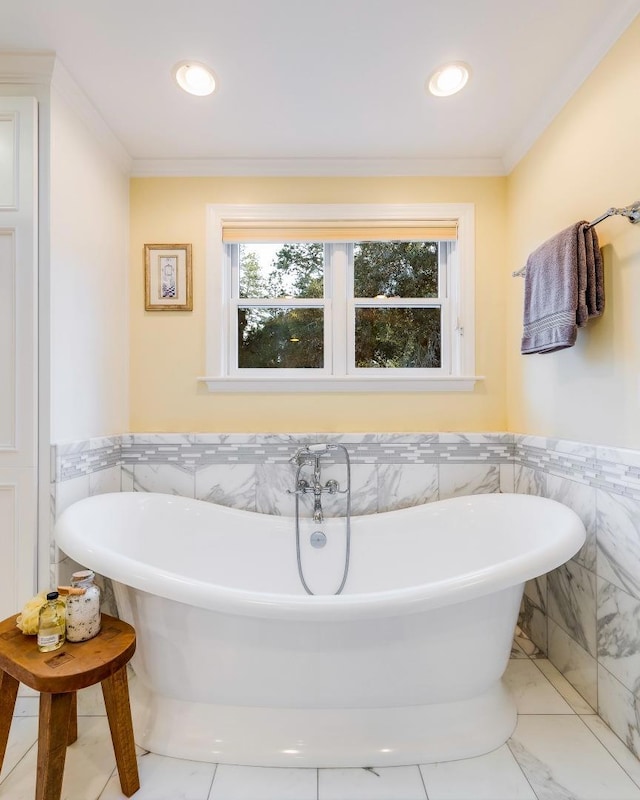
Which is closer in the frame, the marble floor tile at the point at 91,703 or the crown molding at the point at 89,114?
the marble floor tile at the point at 91,703

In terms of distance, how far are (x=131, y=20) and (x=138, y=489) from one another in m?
1.85

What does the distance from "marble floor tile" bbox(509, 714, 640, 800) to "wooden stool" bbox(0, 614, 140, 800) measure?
113cm

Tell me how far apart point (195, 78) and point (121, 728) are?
2.16 meters

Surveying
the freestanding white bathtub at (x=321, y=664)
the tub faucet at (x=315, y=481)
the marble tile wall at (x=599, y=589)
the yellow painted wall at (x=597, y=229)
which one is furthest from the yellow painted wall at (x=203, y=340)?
the freestanding white bathtub at (x=321, y=664)

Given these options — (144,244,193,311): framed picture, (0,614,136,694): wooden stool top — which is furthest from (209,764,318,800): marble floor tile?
(144,244,193,311): framed picture

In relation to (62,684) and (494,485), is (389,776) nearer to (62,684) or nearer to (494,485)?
(62,684)

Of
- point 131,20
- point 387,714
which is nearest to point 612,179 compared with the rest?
point 131,20

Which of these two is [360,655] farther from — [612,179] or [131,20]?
[131,20]

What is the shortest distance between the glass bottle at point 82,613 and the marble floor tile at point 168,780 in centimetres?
42

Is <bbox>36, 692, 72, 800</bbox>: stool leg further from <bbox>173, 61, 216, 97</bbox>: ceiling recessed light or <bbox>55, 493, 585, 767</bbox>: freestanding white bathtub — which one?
<bbox>173, 61, 216, 97</bbox>: ceiling recessed light

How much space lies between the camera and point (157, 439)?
210 cm

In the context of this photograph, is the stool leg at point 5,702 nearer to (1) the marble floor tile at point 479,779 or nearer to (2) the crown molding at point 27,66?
(1) the marble floor tile at point 479,779

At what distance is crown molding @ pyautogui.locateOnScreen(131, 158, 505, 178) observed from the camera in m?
2.09

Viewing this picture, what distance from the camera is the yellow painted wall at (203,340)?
213 centimetres
